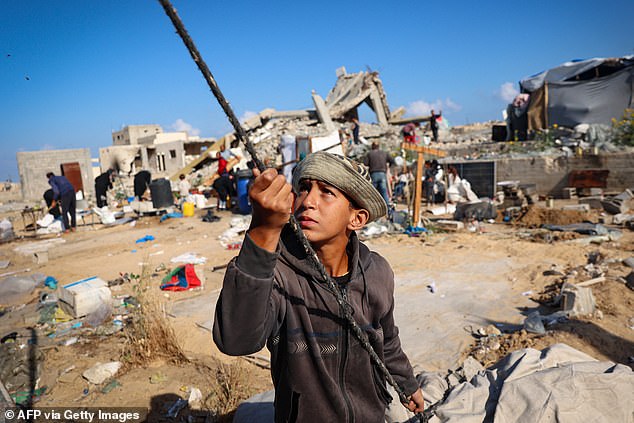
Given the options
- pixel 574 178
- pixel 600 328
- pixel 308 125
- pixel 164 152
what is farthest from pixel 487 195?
pixel 164 152

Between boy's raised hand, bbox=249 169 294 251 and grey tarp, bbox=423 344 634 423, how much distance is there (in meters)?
1.73

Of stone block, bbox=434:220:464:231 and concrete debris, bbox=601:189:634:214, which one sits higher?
concrete debris, bbox=601:189:634:214

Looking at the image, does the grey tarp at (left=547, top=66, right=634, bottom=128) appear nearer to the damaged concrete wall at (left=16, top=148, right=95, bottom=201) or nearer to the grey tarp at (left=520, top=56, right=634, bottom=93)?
the grey tarp at (left=520, top=56, right=634, bottom=93)

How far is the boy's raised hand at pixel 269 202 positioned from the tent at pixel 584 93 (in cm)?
1736

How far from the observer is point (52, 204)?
35.8 ft

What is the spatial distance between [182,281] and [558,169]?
1102cm

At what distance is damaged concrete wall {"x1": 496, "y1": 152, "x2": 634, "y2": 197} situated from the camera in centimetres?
1070

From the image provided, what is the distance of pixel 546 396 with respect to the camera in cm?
201

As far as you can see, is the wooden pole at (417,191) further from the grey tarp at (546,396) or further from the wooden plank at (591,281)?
the grey tarp at (546,396)

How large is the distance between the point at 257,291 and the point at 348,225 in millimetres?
635

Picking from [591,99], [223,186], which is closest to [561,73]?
[591,99]

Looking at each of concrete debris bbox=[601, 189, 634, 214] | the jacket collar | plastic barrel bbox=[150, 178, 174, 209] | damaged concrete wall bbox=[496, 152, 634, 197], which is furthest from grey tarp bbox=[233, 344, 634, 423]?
plastic barrel bbox=[150, 178, 174, 209]

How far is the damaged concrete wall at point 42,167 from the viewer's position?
2050 cm

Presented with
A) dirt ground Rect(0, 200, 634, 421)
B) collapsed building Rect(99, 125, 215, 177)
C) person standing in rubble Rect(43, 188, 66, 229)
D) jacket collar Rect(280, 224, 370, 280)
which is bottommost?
dirt ground Rect(0, 200, 634, 421)
